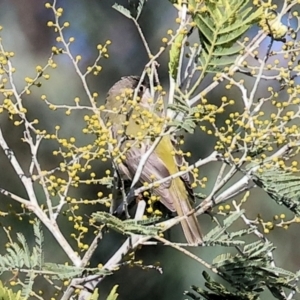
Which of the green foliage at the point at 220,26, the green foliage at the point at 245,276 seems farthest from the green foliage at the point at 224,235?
the green foliage at the point at 220,26

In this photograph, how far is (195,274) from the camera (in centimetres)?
156

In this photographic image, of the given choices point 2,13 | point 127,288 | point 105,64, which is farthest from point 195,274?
point 2,13

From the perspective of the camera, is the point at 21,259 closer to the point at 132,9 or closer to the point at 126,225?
the point at 126,225

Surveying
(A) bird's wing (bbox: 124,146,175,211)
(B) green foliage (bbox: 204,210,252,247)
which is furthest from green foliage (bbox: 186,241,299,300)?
(A) bird's wing (bbox: 124,146,175,211)

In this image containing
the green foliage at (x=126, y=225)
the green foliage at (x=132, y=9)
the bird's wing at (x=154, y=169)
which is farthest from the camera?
the bird's wing at (x=154, y=169)

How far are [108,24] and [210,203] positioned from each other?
125 centimetres

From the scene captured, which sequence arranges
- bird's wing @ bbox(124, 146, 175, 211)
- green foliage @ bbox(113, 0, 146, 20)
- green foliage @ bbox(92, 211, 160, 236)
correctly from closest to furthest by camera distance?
green foliage @ bbox(92, 211, 160, 236), green foliage @ bbox(113, 0, 146, 20), bird's wing @ bbox(124, 146, 175, 211)

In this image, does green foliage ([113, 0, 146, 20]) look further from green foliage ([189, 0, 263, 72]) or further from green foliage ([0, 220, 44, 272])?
green foliage ([0, 220, 44, 272])

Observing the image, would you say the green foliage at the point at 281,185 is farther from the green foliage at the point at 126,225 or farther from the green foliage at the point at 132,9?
the green foliage at the point at 132,9

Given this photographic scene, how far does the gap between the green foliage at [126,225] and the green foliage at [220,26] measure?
16cm

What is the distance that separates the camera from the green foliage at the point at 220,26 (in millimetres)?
587

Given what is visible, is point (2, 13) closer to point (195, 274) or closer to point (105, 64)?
point (105, 64)

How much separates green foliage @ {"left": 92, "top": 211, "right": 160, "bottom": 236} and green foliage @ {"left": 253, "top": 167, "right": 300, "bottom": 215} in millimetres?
118

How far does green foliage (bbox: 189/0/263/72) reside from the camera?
0.59 meters
